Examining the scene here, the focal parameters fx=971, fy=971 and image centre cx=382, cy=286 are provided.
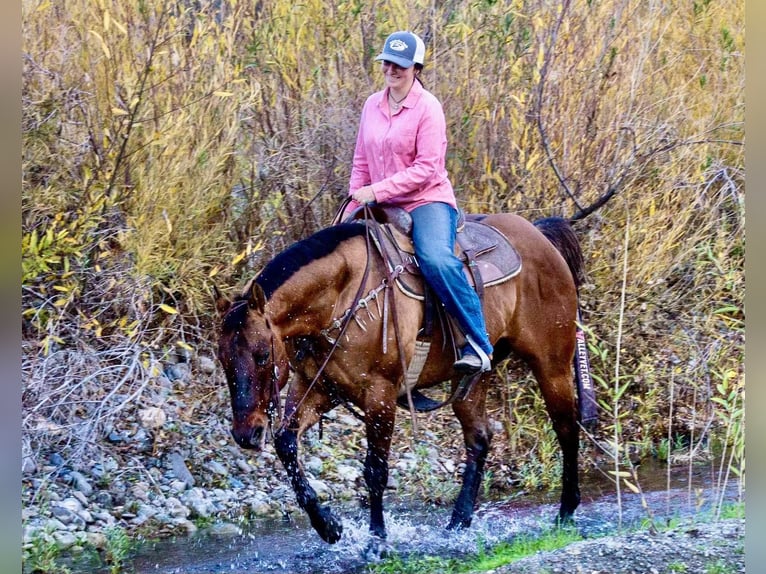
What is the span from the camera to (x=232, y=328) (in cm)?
504

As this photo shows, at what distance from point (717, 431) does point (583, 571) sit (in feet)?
7.84

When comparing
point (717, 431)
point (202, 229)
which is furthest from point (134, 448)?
point (717, 431)

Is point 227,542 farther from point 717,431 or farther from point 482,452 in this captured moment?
point 717,431

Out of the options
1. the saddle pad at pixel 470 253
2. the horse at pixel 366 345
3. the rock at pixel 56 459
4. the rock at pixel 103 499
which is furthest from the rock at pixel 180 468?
the saddle pad at pixel 470 253

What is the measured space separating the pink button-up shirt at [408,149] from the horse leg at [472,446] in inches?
55.4

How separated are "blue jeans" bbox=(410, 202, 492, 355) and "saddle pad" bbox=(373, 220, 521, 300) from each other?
0.26 ft

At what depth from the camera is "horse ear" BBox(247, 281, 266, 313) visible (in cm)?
505

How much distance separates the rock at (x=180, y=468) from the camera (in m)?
6.58

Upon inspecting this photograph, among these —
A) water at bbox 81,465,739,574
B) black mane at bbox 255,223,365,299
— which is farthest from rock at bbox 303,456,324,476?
black mane at bbox 255,223,365,299

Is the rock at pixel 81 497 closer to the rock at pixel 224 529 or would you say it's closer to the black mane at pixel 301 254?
the rock at pixel 224 529

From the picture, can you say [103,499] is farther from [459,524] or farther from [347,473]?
[459,524]

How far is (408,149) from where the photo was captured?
19.2 ft

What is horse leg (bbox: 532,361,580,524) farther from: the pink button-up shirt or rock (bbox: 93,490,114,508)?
rock (bbox: 93,490,114,508)

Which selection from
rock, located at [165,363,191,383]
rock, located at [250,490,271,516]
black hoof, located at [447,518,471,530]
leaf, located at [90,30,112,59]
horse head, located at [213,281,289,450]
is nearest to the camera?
horse head, located at [213,281,289,450]
